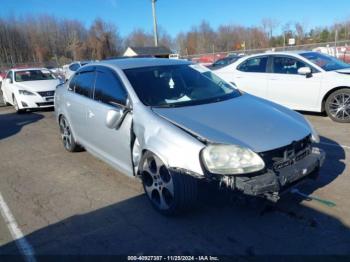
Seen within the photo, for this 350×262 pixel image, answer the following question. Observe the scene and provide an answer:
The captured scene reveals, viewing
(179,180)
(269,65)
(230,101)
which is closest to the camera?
(179,180)

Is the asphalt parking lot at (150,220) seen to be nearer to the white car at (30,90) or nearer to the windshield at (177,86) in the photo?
the windshield at (177,86)

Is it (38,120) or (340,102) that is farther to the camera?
(38,120)

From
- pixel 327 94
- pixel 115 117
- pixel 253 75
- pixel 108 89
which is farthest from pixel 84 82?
pixel 327 94

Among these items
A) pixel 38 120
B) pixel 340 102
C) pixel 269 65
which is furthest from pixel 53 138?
pixel 340 102

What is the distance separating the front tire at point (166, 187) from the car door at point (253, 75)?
224 inches

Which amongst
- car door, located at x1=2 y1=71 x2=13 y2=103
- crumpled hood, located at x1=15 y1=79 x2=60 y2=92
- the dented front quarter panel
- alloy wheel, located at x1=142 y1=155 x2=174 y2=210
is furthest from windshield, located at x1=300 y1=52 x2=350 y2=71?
car door, located at x1=2 y1=71 x2=13 y2=103

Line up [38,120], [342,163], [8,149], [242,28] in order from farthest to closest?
[242,28]
[38,120]
[8,149]
[342,163]

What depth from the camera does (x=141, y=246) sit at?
10.0ft

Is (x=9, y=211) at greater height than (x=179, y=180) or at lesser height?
lesser

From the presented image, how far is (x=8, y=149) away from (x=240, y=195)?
552 centimetres

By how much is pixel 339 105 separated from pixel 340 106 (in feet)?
0.10

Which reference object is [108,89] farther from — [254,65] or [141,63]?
[254,65]

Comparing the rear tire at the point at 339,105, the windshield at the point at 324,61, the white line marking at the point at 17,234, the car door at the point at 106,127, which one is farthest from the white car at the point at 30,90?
the rear tire at the point at 339,105

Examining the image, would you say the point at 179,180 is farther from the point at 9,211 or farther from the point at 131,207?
the point at 9,211
